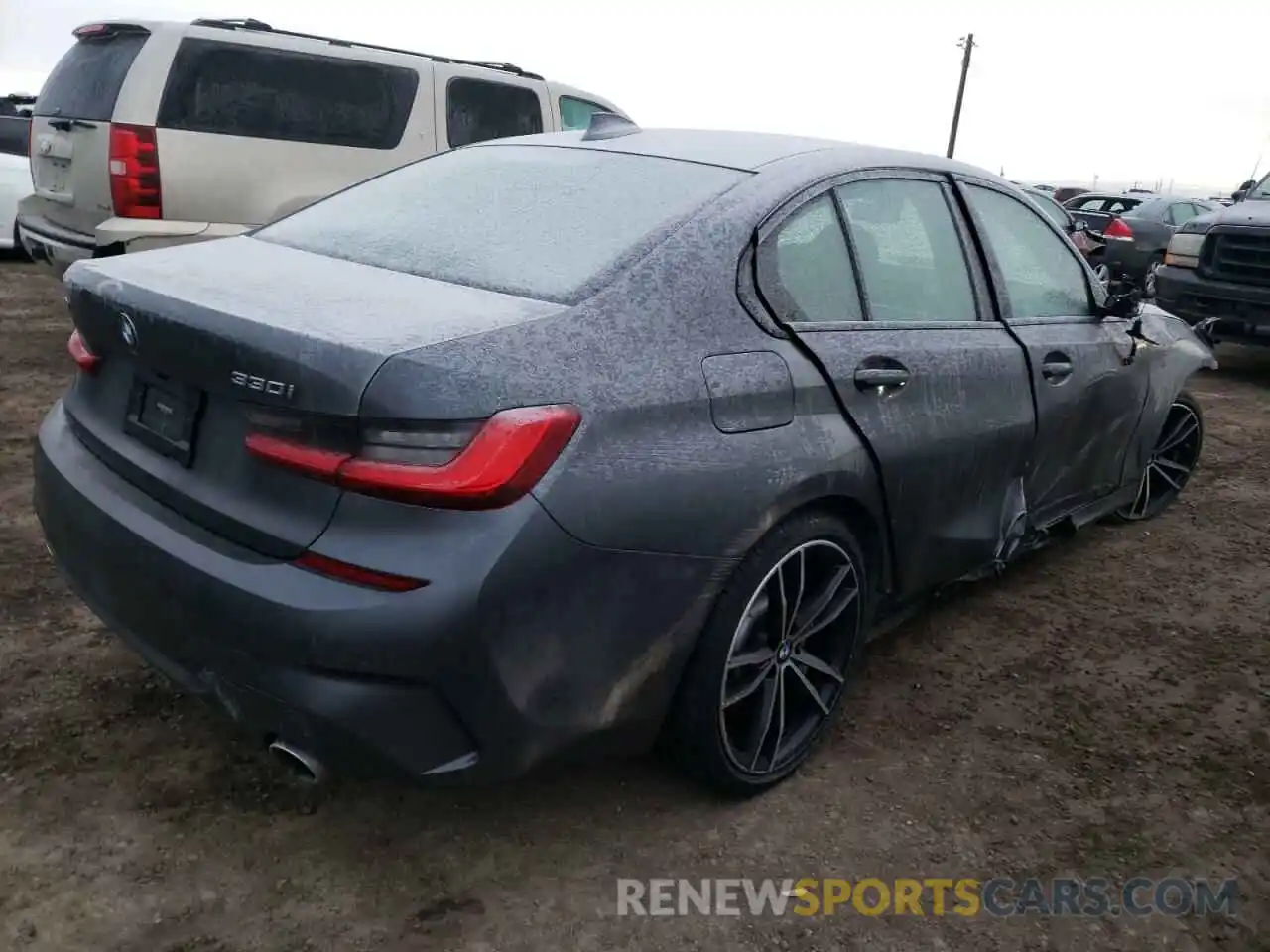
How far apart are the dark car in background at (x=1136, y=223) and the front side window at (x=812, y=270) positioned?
9286 millimetres

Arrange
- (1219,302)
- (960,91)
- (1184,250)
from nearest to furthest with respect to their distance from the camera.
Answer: (1219,302), (1184,250), (960,91)

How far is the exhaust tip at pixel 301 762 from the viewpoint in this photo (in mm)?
1972

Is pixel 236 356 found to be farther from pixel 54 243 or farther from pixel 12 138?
pixel 12 138

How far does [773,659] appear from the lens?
2557 millimetres

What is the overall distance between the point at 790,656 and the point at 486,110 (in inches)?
226

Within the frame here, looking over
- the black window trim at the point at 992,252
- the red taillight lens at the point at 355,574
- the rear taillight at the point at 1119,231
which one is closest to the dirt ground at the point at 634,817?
the red taillight lens at the point at 355,574

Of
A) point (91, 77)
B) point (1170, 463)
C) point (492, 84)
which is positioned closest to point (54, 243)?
point (91, 77)

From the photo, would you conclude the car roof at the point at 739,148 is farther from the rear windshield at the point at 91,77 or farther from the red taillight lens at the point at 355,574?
the rear windshield at the point at 91,77

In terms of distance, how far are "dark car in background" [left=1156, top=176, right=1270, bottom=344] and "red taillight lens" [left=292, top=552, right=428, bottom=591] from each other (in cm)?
783

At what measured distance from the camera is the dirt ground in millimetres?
2148

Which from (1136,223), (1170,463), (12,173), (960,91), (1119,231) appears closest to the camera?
(1170,463)

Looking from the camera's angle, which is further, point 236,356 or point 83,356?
point 83,356

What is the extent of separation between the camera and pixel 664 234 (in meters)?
2.37

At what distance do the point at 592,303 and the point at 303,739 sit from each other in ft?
3.38
